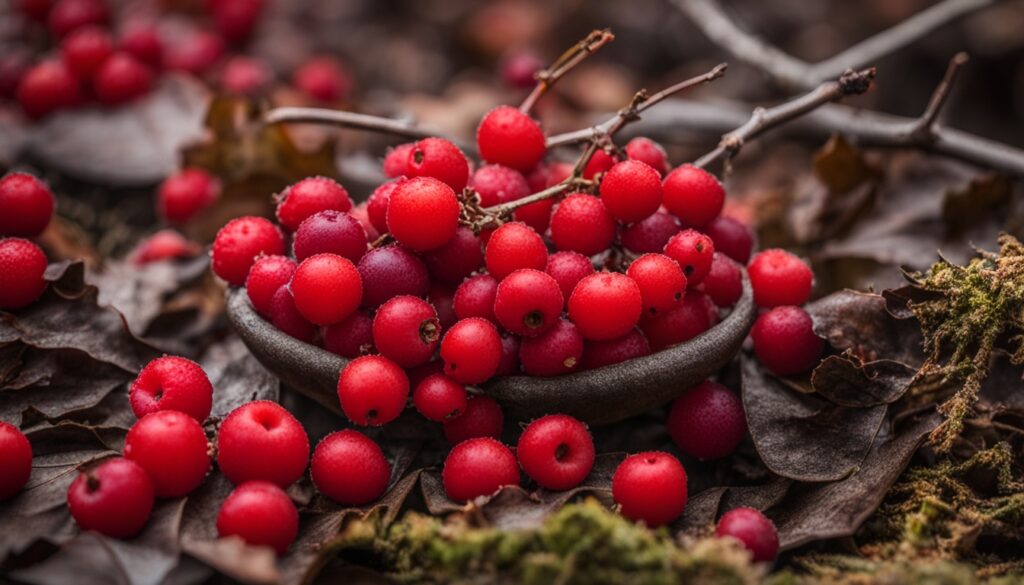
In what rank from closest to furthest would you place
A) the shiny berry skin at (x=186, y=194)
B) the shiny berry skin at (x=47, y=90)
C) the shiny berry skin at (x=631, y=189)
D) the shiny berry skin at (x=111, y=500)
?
the shiny berry skin at (x=111, y=500) → the shiny berry skin at (x=631, y=189) → the shiny berry skin at (x=186, y=194) → the shiny berry skin at (x=47, y=90)

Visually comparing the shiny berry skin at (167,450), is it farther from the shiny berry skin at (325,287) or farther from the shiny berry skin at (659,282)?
the shiny berry skin at (659,282)

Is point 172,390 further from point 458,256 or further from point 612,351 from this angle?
point 612,351

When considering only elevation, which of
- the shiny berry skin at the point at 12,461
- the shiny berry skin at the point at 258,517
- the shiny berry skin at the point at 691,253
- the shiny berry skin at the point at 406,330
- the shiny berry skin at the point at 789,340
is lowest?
the shiny berry skin at the point at 12,461

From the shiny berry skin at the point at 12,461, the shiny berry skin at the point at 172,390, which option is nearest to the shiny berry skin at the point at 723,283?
the shiny berry skin at the point at 172,390

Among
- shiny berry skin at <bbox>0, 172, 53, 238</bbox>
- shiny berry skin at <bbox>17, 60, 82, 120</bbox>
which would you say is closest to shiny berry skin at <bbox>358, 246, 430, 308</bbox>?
shiny berry skin at <bbox>0, 172, 53, 238</bbox>

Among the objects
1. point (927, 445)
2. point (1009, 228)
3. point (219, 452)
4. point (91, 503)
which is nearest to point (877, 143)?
point (1009, 228)

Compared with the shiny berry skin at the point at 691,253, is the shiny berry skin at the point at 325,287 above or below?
below
